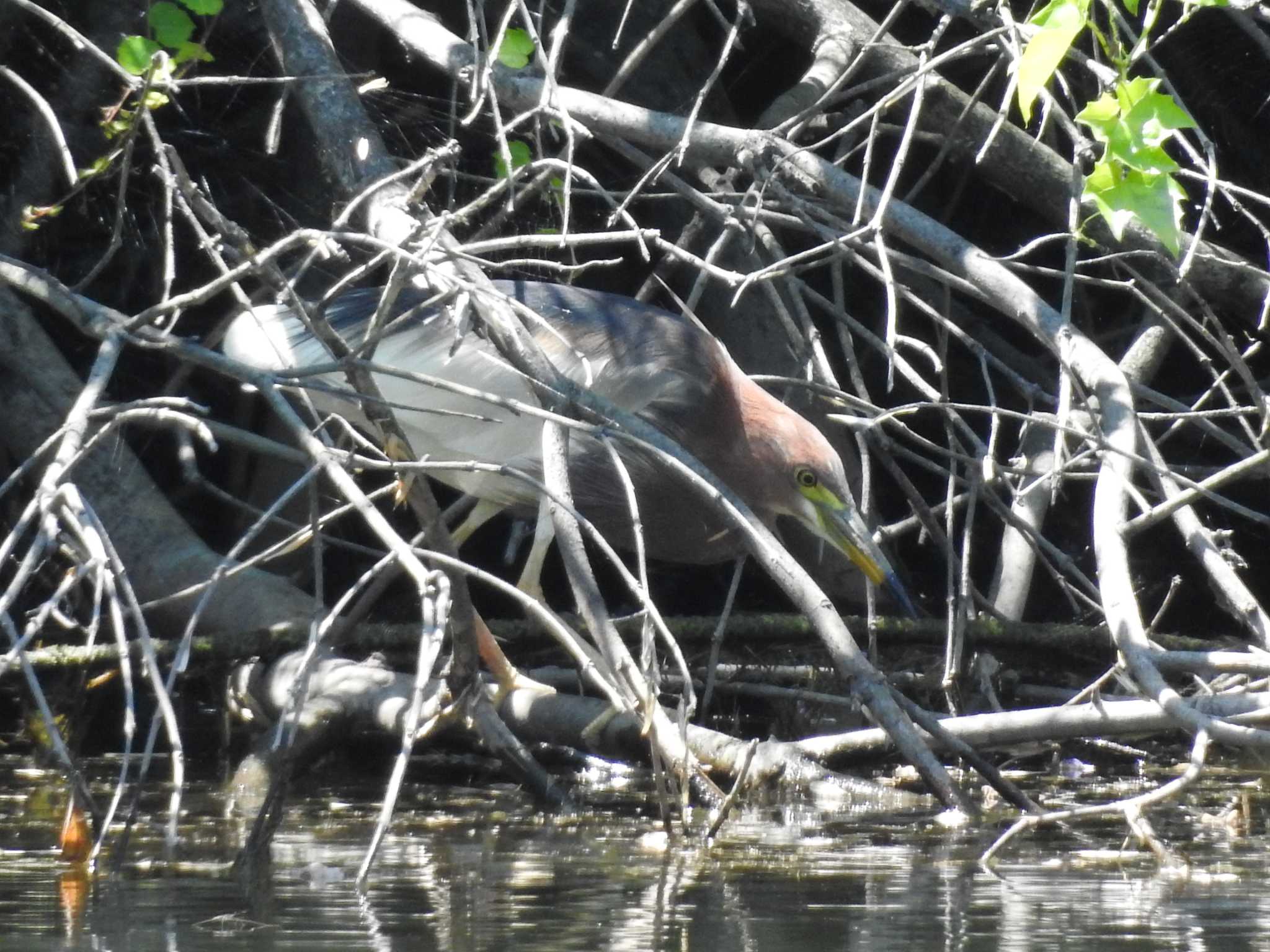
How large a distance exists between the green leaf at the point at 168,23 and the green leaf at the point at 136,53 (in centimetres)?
9

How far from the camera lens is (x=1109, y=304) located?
18.9 ft

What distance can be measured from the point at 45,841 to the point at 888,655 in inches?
93.1

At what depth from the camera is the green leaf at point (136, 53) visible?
3.29 meters

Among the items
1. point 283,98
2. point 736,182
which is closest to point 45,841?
point 283,98

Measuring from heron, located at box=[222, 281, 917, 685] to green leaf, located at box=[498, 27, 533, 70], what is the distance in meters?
1.09

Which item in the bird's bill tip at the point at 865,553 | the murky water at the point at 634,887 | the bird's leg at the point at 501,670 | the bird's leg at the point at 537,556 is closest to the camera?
the murky water at the point at 634,887

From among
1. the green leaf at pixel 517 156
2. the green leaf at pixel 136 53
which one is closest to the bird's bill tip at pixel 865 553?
the green leaf at pixel 517 156

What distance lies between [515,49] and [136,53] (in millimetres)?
749

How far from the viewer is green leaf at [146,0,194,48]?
11.2 ft

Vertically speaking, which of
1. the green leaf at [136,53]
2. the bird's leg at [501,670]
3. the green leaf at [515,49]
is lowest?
the bird's leg at [501,670]

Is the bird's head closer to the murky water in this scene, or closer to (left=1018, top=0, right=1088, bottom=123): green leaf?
the murky water

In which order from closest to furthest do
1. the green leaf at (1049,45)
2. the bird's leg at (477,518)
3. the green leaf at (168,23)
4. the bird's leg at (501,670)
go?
the green leaf at (1049,45), the green leaf at (168,23), the bird's leg at (501,670), the bird's leg at (477,518)

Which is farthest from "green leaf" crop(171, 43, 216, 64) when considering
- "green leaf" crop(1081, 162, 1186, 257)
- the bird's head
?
"green leaf" crop(1081, 162, 1186, 257)

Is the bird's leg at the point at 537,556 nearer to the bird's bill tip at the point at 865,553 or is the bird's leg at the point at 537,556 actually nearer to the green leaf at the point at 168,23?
the bird's bill tip at the point at 865,553
